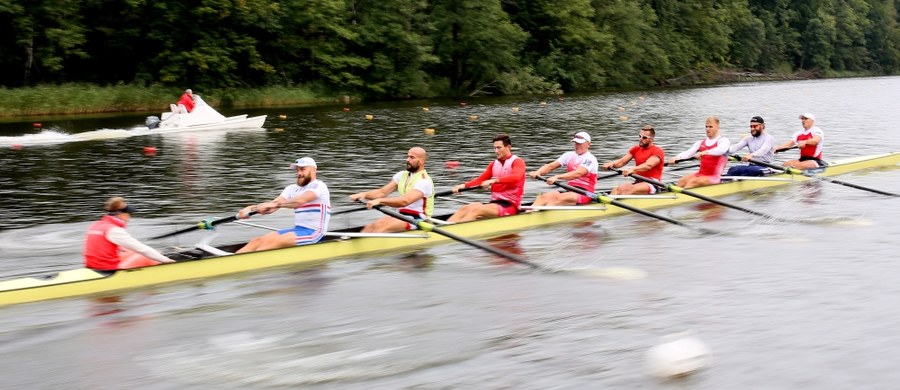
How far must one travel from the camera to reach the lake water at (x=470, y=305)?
8.72m

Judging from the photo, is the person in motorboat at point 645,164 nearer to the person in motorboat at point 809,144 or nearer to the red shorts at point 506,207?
the red shorts at point 506,207

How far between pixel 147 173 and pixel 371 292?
12369mm

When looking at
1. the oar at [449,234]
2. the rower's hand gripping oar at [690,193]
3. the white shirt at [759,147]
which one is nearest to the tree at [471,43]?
the white shirt at [759,147]

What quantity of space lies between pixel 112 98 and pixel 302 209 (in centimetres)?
3034

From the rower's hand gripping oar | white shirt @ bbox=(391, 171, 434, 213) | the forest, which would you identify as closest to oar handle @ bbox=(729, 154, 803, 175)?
the rower's hand gripping oar

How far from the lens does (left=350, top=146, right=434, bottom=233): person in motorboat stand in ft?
42.3

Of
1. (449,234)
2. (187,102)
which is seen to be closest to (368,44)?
(187,102)

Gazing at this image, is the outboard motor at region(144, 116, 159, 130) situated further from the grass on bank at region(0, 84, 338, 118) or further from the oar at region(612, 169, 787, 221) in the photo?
the oar at region(612, 169, 787, 221)

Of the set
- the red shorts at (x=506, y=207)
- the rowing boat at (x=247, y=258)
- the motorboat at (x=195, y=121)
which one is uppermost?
the motorboat at (x=195, y=121)

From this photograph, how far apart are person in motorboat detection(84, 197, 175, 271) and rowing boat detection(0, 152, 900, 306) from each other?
0.13 metres

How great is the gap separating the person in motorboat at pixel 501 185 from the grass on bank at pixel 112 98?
27923 millimetres

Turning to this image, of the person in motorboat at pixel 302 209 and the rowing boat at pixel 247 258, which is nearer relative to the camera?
the rowing boat at pixel 247 258

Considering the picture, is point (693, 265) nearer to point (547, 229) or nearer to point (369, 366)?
point (547, 229)

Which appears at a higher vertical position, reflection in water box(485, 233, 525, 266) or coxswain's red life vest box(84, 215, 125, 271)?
coxswain's red life vest box(84, 215, 125, 271)
